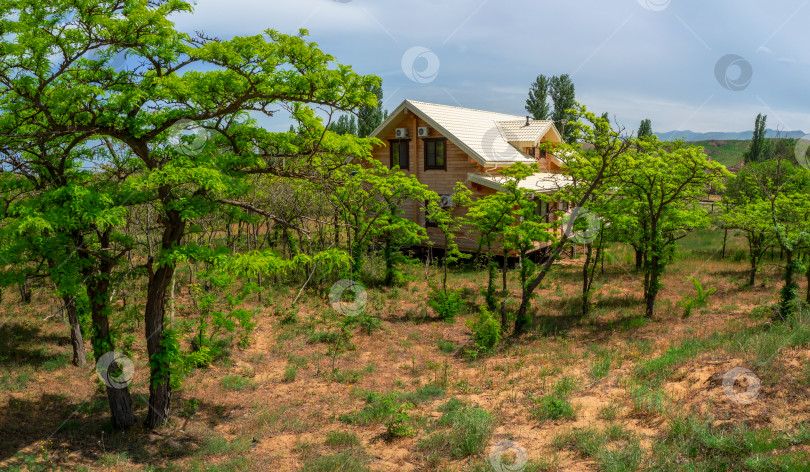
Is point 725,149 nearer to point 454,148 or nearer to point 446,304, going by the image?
point 454,148

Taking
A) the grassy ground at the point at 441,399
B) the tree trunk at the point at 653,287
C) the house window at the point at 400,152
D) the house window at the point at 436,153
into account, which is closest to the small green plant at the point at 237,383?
the grassy ground at the point at 441,399

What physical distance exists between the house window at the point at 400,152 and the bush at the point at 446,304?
35.1ft

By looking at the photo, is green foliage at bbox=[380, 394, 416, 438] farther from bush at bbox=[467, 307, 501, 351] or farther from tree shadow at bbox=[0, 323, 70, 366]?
tree shadow at bbox=[0, 323, 70, 366]

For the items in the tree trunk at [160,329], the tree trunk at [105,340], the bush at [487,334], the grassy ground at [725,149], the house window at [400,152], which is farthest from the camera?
the grassy ground at [725,149]

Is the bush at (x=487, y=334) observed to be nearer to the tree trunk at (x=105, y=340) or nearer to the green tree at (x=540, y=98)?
the tree trunk at (x=105, y=340)

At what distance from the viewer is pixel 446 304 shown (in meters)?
17.6

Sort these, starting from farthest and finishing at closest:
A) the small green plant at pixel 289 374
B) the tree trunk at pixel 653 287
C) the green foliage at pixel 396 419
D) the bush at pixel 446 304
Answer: the bush at pixel 446 304 < the tree trunk at pixel 653 287 < the small green plant at pixel 289 374 < the green foliage at pixel 396 419

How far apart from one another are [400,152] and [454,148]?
360 centimetres

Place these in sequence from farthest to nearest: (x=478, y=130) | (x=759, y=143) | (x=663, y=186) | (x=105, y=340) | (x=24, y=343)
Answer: (x=759, y=143) < (x=478, y=130) < (x=663, y=186) < (x=24, y=343) < (x=105, y=340)

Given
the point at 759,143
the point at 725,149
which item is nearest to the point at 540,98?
the point at 759,143

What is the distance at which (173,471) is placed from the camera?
8078 millimetres

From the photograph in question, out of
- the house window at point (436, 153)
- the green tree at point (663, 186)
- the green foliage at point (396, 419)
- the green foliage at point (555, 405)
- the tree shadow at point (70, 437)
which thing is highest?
the house window at point (436, 153)

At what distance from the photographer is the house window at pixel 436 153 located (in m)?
25.3

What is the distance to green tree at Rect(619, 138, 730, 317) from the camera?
1438cm
